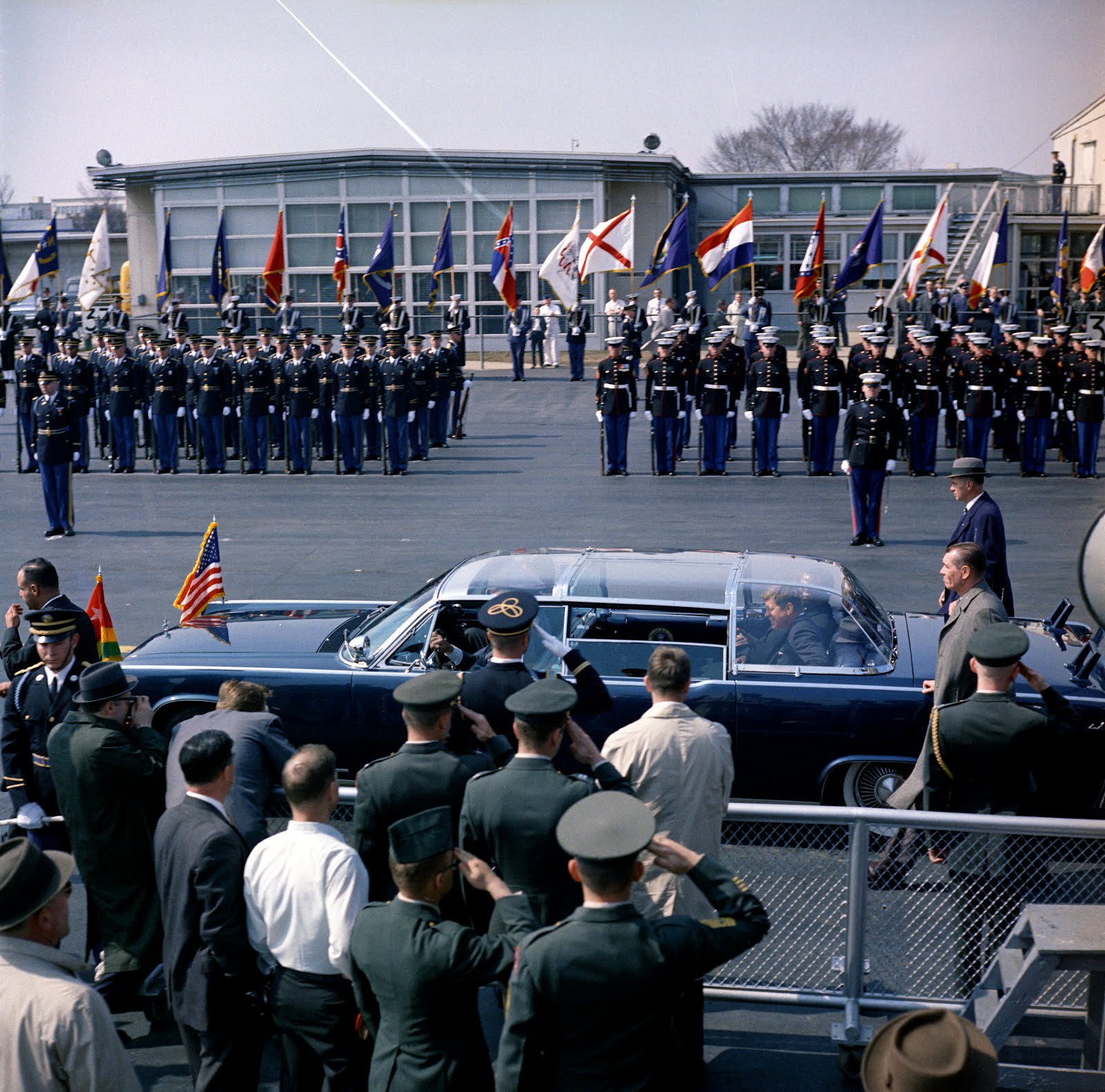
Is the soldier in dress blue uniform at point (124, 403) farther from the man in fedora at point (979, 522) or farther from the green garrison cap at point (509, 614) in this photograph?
the green garrison cap at point (509, 614)

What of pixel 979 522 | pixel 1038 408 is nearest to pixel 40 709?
pixel 979 522

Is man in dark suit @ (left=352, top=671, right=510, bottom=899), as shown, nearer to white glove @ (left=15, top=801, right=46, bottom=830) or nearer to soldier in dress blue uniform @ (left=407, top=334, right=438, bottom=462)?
white glove @ (left=15, top=801, right=46, bottom=830)

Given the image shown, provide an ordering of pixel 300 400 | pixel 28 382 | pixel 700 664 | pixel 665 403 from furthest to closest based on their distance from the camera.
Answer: pixel 300 400 → pixel 28 382 → pixel 665 403 → pixel 700 664

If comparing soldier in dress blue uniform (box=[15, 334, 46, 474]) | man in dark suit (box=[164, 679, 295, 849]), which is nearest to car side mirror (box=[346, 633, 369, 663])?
man in dark suit (box=[164, 679, 295, 849])

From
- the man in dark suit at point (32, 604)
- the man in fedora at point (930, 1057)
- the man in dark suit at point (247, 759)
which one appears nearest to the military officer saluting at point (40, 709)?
the man in dark suit at point (32, 604)

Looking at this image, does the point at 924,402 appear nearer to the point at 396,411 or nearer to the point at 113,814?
the point at 396,411

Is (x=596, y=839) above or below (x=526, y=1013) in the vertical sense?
above

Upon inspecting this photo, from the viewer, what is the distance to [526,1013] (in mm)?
3342

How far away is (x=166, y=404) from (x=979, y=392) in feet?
41.6

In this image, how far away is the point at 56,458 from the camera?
604 inches

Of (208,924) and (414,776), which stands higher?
(414,776)

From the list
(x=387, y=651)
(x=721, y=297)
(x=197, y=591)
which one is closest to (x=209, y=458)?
(x=197, y=591)

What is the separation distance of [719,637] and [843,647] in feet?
2.21

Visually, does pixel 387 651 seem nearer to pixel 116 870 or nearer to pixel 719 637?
pixel 719 637
